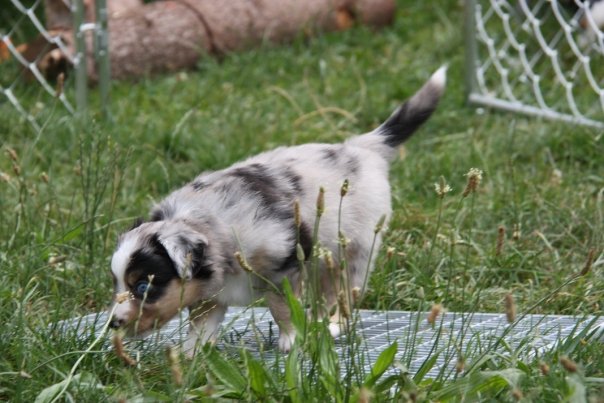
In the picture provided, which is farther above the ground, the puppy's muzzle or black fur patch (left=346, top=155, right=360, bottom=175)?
black fur patch (left=346, top=155, right=360, bottom=175)

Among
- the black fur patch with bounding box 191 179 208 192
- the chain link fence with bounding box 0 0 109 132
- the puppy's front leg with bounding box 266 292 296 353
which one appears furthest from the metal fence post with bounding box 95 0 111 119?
the puppy's front leg with bounding box 266 292 296 353

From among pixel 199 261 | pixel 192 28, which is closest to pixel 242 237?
pixel 199 261

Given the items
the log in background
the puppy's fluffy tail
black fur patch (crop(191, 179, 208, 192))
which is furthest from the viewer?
the log in background

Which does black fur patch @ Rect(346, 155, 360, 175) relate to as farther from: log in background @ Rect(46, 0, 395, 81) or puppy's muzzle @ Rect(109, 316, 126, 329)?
log in background @ Rect(46, 0, 395, 81)

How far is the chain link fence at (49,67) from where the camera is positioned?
5.42 metres

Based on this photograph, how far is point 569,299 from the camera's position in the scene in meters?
3.50

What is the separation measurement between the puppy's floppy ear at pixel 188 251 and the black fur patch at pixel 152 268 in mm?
27

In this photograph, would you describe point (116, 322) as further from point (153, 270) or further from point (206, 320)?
point (206, 320)

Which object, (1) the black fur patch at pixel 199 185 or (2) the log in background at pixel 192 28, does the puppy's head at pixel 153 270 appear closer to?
(1) the black fur patch at pixel 199 185

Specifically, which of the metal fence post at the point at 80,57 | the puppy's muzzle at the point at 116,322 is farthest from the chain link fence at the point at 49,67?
the puppy's muzzle at the point at 116,322

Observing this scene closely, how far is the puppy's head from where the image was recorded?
2949 millimetres

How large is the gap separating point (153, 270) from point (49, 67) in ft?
11.0

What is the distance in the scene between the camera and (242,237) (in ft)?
10.2

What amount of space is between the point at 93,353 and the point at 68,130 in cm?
247
